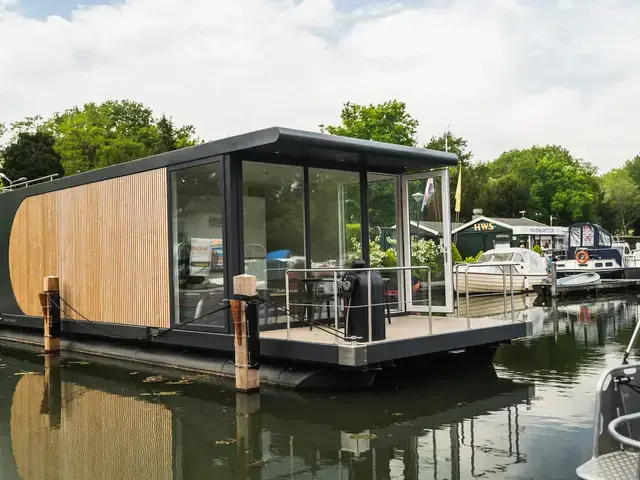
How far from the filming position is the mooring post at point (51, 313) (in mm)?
12281

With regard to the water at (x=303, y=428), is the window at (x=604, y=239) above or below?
above

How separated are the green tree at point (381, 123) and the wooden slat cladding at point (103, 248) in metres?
24.7

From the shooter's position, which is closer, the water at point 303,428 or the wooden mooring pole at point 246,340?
the water at point 303,428

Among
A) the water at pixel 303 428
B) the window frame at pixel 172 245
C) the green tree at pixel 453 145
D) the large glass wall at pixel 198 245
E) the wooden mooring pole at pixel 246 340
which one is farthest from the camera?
the green tree at pixel 453 145

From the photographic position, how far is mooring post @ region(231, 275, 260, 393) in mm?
8227

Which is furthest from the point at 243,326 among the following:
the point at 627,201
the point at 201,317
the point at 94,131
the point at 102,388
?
the point at 627,201

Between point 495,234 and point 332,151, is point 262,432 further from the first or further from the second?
point 495,234

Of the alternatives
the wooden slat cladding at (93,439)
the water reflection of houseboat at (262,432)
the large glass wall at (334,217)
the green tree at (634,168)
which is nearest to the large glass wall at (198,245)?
the water reflection of houseboat at (262,432)

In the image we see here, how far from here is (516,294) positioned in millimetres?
26609

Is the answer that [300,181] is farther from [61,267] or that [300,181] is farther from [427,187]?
[61,267]

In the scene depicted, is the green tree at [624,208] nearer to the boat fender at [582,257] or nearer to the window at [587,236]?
the window at [587,236]

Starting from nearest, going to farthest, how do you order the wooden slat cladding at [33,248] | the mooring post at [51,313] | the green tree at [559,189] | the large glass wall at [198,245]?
the large glass wall at [198,245]
the mooring post at [51,313]
the wooden slat cladding at [33,248]
the green tree at [559,189]

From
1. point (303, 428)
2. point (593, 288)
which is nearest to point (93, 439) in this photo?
point (303, 428)

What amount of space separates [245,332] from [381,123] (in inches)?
1199
